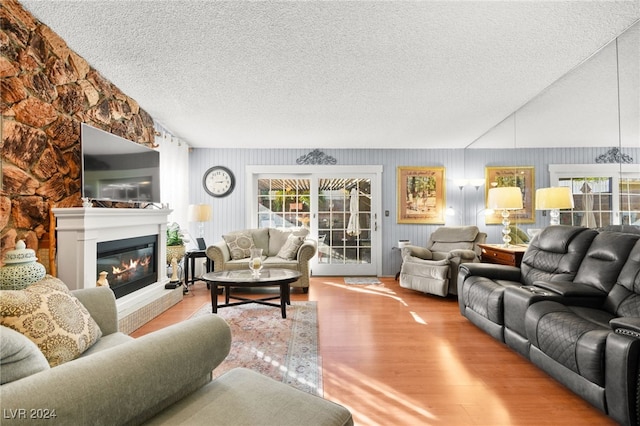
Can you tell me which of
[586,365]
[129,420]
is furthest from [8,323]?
[586,365]

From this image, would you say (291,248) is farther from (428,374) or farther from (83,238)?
(428,374)

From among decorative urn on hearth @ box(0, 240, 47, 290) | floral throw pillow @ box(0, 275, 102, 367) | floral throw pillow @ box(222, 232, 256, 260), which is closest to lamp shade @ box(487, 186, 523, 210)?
floral throw pillow @ box(222, 232, 256, 260)

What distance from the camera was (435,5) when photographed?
1.86 metres

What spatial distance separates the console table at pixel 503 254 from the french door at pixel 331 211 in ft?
6.02

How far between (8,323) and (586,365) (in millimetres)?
2627

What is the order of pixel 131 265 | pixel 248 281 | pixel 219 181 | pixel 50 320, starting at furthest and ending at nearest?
pixel 219 181
pixel 131 265
pixel 248 281
pixel 50 320

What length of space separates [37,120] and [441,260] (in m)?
4.40

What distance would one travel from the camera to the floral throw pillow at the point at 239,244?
177 inches

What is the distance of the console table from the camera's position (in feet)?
10.8

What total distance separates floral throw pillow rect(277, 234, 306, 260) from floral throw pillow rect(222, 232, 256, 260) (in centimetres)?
47

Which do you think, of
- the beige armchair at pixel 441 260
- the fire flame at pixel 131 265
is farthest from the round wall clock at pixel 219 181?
the beige armchair at pixel 441 260

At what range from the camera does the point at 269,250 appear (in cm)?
488

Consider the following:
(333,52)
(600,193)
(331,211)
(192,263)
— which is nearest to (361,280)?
(331,211)

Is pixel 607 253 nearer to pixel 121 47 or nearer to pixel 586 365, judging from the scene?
pixel 586 365
